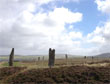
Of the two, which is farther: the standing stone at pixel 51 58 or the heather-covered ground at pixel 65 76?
the standing stone at pixel 51 58

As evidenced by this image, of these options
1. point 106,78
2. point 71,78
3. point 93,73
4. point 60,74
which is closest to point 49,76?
point 60,74

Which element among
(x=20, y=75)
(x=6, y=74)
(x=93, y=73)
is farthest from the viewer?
(x=6, y=74)

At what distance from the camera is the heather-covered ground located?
21953mm

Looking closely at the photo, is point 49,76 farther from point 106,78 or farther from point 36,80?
point 106,78

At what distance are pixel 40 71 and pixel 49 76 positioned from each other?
6.37 ft

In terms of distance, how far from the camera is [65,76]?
2309 centimetres

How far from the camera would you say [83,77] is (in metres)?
22.4

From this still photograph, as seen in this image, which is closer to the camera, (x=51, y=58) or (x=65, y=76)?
(x=65, y=76)

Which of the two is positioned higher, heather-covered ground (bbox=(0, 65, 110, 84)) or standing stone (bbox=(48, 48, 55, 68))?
standing stone (bbox=(48, 48, 55, 68))

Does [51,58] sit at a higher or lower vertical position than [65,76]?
higher

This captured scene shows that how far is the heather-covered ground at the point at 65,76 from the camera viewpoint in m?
22.0

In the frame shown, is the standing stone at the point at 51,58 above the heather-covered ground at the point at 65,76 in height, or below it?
above

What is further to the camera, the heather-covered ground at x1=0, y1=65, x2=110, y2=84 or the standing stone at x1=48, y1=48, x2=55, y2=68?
the standing stone at x1=48, y1=48, x2=55, y2=68

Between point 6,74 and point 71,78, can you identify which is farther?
point 6,74
